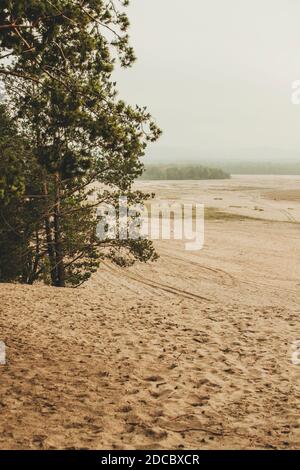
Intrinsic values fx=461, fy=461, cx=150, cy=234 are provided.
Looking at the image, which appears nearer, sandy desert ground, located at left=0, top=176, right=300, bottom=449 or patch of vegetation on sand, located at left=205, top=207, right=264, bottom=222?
sandy desert ground, located at left=0, top=176, right=300, bottom=449

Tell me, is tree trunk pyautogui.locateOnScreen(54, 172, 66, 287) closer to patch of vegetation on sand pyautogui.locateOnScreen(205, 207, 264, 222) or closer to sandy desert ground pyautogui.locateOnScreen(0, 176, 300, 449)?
sandy desert ground pyautogui.locateOnScreen(0, 176, 300, 449)

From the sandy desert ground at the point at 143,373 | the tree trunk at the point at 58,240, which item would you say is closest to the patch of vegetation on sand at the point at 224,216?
the sandy desert ground at the point at 143,373

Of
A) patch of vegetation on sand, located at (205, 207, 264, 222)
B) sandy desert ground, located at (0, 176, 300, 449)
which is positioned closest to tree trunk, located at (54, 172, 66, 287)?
sandy desert ground, located at (0, 176, 300, 449)

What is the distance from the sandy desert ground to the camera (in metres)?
7.01

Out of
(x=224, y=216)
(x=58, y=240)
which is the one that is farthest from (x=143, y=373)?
(x=224, y=216)

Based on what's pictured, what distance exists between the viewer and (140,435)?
689cm

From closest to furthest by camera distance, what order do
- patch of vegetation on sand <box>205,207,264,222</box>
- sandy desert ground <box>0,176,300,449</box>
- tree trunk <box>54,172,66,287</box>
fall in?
sandy desert ground <box>0,176,300,449</box> < tree trunk <box>54,172,66,287</box> < patch of vegetation on sand <box>205,207,264,222</box>

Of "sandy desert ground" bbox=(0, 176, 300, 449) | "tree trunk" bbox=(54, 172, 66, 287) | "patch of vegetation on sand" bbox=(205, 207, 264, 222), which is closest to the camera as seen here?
"sandy desert ground" bbox=(0, 176, 300, 449)

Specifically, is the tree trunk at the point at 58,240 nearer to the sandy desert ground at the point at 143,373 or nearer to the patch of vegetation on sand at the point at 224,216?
the sandy desert ground at the point at 143,373

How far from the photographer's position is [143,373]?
9617 mm

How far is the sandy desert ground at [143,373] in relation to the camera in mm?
7008
